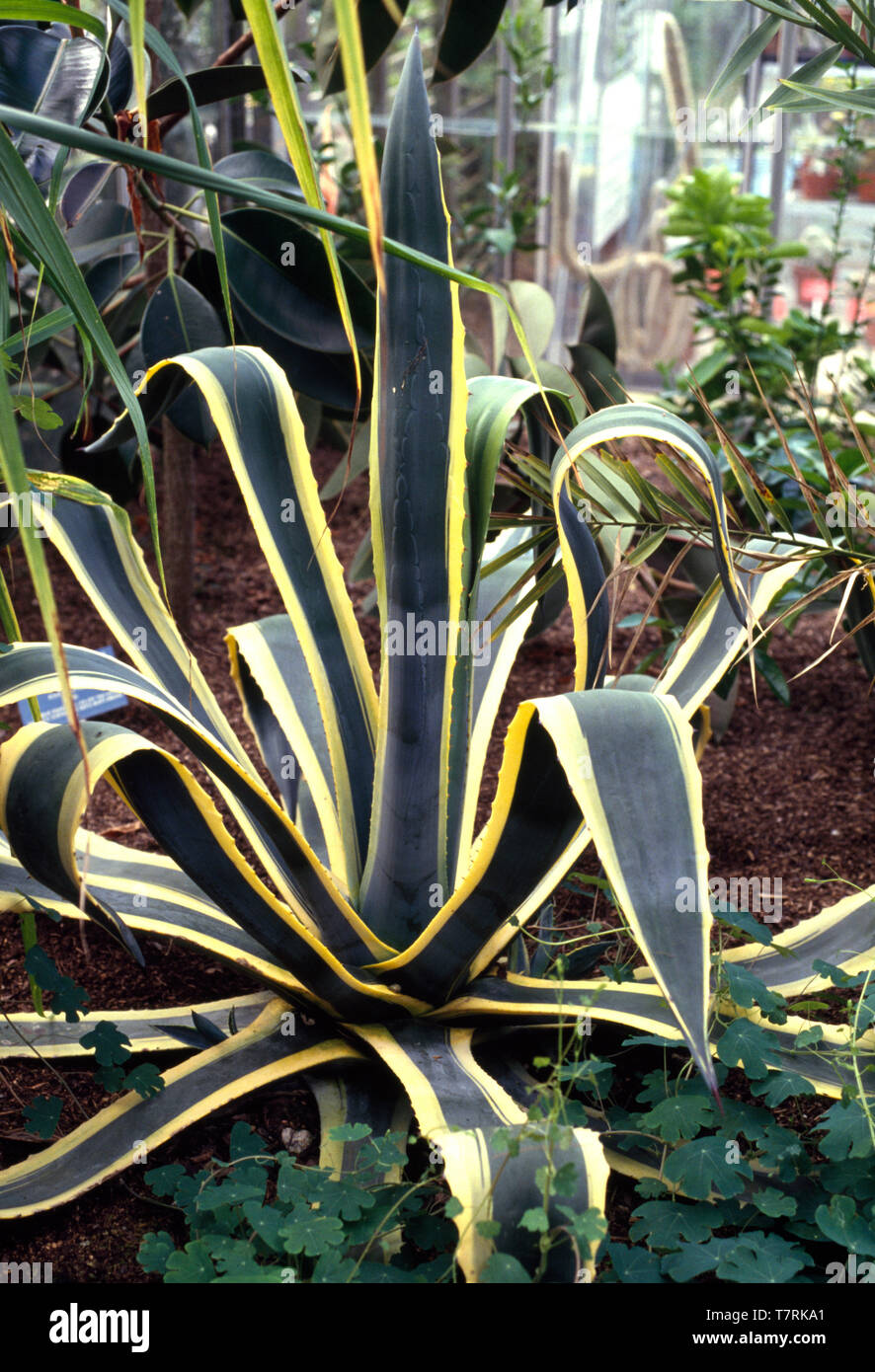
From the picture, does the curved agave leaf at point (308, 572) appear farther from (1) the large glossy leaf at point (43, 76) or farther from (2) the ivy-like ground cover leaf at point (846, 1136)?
(2) the ivy-like ground cover leaf at point (846, 1136)

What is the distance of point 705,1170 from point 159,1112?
45 cm

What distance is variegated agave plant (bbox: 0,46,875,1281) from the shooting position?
79cm

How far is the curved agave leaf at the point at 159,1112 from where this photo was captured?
3.13ft

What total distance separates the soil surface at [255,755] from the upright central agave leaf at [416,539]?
0.80 feet

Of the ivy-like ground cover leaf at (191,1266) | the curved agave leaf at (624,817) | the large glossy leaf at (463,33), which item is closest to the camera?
the curved agave leaf at (624,817)

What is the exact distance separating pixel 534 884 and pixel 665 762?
23 centimetres

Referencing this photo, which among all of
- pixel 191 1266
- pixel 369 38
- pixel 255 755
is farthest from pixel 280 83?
pixel 255 755

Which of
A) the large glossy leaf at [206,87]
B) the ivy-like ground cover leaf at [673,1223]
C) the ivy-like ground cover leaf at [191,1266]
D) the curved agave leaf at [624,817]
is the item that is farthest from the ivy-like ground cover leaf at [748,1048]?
the large glossy leaf at [206,87]

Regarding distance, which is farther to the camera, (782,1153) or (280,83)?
(782,1153)

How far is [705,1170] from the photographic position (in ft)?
3.02

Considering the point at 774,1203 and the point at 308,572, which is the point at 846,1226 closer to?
the point at 774,1203

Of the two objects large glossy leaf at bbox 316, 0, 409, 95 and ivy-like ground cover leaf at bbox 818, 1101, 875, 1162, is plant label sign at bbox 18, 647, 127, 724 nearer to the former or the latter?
large glossy leaf at bbox 316, 0, 409, 95

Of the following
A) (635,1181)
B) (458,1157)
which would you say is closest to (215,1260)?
(458,1157)

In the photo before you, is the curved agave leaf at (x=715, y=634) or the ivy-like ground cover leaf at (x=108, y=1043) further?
the curved agave leaf at (x=715, y=634)
